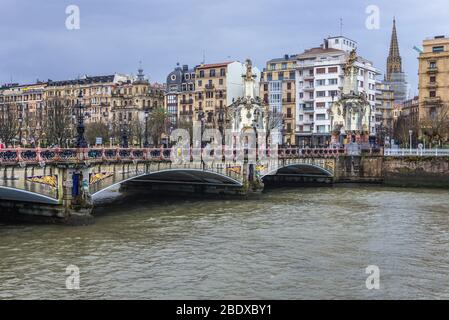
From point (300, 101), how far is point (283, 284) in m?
78.7

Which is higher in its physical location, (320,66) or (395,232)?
(320,66)

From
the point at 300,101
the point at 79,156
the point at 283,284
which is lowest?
the point at 283,284

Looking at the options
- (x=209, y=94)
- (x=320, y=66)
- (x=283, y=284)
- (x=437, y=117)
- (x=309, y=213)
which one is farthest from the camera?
(x=209, y=94)

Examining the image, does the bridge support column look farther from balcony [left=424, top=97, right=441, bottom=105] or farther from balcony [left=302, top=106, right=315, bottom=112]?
balcony [left=302, top=106, right=315, bottom=112]

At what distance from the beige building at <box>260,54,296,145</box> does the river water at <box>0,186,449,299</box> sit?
59.0m

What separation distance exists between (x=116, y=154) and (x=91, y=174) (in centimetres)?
253

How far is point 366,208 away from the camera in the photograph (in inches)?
1540

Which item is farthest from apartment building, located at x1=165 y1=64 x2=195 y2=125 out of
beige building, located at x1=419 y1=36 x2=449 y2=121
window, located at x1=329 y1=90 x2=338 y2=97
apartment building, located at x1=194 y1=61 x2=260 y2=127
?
beige building, located at x1=419 y1=36 x2=449 y2=121

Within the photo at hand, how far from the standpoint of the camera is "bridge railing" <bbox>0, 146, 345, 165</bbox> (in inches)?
1066

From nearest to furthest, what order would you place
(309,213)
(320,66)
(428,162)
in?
1. (309,213)
2. (428,162)
3. (320,66)

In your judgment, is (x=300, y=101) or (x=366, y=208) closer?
(x=366, y=208)

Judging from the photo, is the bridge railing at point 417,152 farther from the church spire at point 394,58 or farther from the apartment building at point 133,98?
the church spire at point 394,58

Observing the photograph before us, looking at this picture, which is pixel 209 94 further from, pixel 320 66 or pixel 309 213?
pixel 309 213
